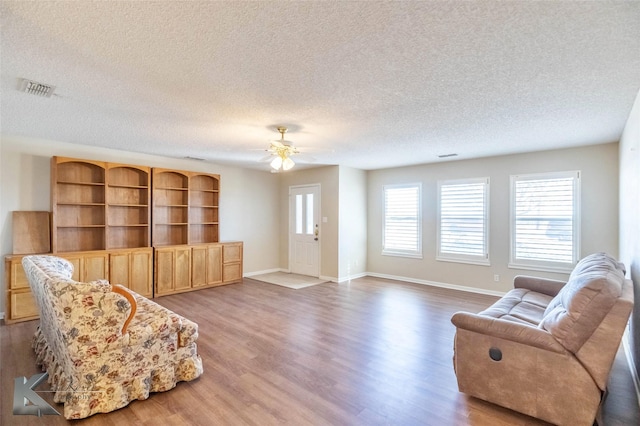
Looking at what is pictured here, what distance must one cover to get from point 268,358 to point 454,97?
3.07 m

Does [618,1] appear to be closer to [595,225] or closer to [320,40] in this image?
[320,40]

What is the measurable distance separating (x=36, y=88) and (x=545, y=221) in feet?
21.9

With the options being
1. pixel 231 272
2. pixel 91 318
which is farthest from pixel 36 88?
pixel 231 272

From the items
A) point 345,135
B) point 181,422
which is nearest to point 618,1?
point 345,135

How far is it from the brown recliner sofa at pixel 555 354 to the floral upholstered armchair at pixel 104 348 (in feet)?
7.69

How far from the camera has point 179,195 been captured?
615 cm

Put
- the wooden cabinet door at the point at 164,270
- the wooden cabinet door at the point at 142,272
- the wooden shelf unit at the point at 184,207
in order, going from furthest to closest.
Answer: the wooden shelf unit at the point at 184,207
the wooden cabinet door at the point at 164,270
the wooden cabinet door at the point at 142,272

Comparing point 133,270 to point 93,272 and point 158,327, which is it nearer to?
point 93,272

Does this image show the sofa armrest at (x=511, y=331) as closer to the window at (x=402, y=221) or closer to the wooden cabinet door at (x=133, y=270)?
the window at (x=402, y=221)

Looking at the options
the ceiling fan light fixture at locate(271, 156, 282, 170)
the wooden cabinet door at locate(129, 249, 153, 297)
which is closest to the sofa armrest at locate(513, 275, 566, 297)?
the ceiling fan light fixture at locate(271, 156, 282, 170)

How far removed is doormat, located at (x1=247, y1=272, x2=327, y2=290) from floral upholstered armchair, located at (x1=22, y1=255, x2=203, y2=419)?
11.6 feet

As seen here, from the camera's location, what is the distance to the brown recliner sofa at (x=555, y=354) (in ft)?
A: 6.51

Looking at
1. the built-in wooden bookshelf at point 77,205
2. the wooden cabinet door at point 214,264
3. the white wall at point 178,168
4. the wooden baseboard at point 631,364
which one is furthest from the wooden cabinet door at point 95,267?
the wooden baseboard at point 631,364

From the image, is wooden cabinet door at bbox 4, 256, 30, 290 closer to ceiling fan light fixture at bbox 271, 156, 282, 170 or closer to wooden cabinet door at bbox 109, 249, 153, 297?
wooden cabinet door at bbox 109, 249, 153, 297
